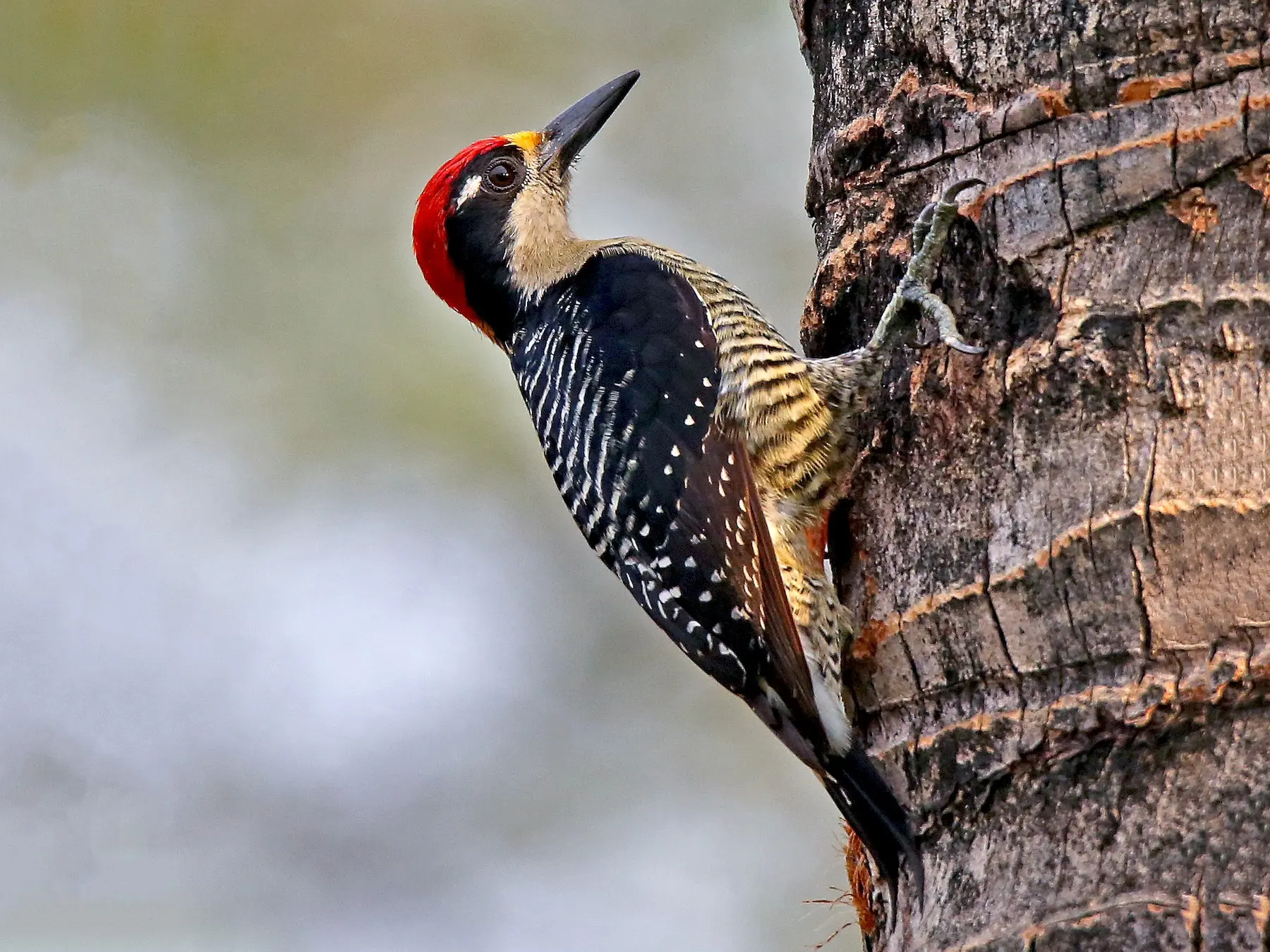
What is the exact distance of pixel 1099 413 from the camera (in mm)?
2893

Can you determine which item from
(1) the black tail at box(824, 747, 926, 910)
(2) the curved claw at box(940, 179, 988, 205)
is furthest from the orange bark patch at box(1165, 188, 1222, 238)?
(1) the black tail at box(824, 747, 926, 910)

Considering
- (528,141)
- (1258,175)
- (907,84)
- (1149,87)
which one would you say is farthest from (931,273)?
(528,141)

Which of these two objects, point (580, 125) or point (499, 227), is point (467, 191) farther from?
point (580, 125)

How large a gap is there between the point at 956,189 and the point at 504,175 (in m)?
2.45

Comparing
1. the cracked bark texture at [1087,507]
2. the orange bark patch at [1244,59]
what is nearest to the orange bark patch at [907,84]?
the cracked bark texture at [1087,507]

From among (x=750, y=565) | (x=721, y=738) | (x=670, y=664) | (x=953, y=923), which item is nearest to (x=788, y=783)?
(x=721, y=738)

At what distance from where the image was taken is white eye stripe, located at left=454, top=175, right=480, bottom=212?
205 inches

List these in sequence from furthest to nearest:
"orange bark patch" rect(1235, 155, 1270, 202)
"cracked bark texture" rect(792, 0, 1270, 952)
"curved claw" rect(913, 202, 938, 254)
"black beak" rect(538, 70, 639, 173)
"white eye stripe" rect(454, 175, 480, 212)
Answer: "black beak" rect(538, 70, 639, 173) → "white eye stripe" rect(454, 175, 480, 212) → "curved claw" rect(913, 202, 938, 254) → "orange bark patch" rect(1235, 155, 1270, 202) → "cracked bark texture" rect(792, 0, 1270, 952)

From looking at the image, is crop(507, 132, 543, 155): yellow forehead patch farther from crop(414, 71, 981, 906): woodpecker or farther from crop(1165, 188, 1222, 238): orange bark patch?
crop(1165, 188, 1222, 238): orange bark patch

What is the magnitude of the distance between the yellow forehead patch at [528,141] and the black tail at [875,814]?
3049 millimetres

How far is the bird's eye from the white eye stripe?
0.07m

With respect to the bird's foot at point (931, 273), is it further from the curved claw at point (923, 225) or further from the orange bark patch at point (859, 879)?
the orange bark patch at point (859, 879)

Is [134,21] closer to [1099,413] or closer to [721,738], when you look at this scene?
[721,738]

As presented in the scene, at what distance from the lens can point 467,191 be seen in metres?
5.23
